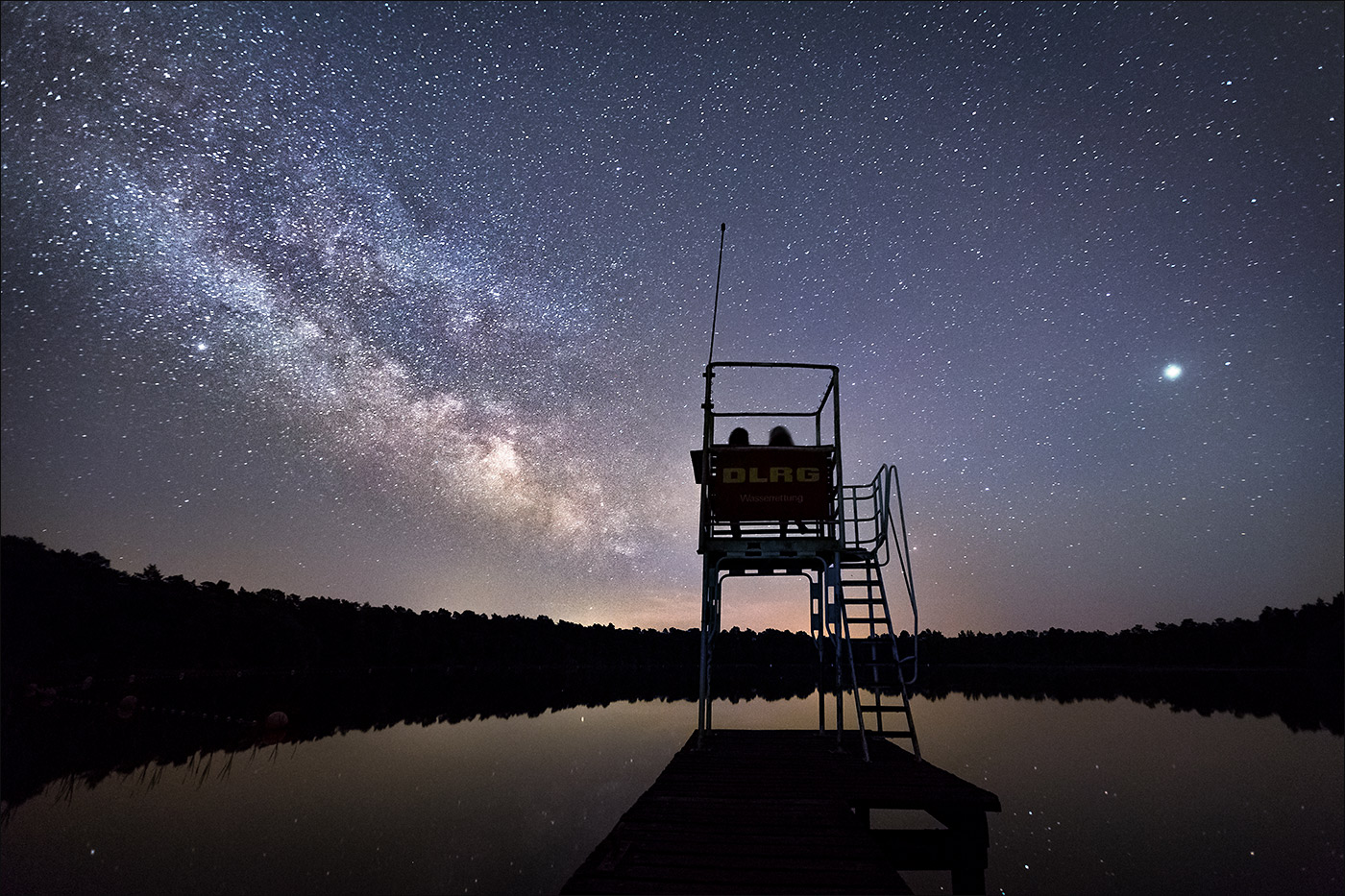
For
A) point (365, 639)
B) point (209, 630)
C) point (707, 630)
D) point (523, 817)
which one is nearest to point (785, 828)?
point (707, 630)

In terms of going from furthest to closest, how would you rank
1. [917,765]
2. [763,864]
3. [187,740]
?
[187,740] < [917,765] < [763,864]

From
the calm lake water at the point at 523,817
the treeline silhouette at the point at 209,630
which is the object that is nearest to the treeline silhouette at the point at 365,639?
the treeline silhouette at the point at 209,630

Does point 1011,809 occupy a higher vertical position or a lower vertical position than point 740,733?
lower

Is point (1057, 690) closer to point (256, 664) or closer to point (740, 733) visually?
point (740, 733)

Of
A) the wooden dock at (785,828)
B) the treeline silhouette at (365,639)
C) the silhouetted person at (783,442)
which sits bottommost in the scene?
the treeline silhouette at (365,639)

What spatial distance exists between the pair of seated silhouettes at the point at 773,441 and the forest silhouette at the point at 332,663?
2.42m

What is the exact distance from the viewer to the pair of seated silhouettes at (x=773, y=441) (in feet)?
41.3

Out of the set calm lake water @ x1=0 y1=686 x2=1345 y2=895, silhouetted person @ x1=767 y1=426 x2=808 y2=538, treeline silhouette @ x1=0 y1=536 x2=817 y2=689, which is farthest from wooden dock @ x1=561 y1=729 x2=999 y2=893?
treeline silhouette @ x1=0 y1=536 x2=817 y2=689

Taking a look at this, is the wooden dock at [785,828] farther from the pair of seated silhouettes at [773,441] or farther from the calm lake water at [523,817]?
the calm lake water at [523,817]

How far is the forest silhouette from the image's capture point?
1516 inches

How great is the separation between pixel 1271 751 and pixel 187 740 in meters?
52.2

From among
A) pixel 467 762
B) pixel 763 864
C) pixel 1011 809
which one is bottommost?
pixel 467 762

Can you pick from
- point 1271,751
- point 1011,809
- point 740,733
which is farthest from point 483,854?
point 1271,751

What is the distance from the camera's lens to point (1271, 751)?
33.7m
